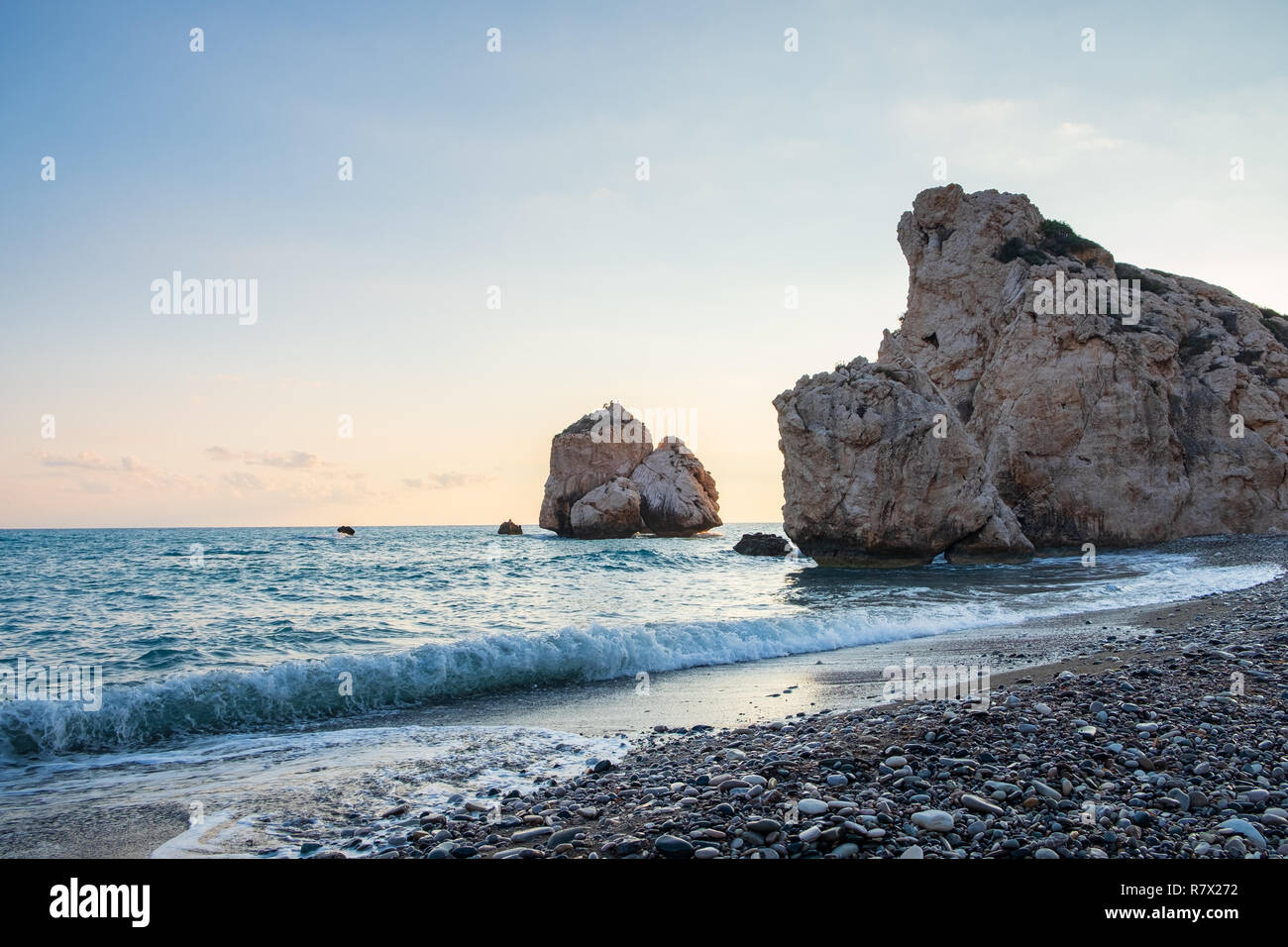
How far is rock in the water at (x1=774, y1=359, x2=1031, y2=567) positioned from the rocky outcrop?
3879 centimetres

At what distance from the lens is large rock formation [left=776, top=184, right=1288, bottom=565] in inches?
1225

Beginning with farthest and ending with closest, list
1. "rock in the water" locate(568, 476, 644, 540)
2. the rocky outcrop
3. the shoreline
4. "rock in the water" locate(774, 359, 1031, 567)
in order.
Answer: the rocky outcrop
"rock in the water" locate(568, 476, 644, 540)
"rock in the water" locate(774, 359, 1031, 567)
the shoreline

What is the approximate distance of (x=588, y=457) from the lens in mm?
73000

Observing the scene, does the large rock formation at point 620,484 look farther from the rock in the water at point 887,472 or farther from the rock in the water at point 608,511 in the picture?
the rock in the water at point 887,472

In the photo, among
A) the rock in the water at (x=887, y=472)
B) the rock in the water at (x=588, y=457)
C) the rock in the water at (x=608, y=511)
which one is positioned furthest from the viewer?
the rock in the water at (x=588, y=457)

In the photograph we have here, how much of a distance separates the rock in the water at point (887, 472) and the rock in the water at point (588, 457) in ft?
135

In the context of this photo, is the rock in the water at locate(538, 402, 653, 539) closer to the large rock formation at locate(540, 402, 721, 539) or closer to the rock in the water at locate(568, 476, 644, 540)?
the large rock formation at locate(540, 402, 721, 539)

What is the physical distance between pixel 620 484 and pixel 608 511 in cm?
291

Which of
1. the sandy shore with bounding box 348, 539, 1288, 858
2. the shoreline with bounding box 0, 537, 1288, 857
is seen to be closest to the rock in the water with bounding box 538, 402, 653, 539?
the shoreline with bounding box 0, 537, 1288, 857

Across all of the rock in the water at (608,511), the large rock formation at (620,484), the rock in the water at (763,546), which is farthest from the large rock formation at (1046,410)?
the rock in the water at (608,511)

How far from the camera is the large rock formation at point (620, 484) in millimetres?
69438
